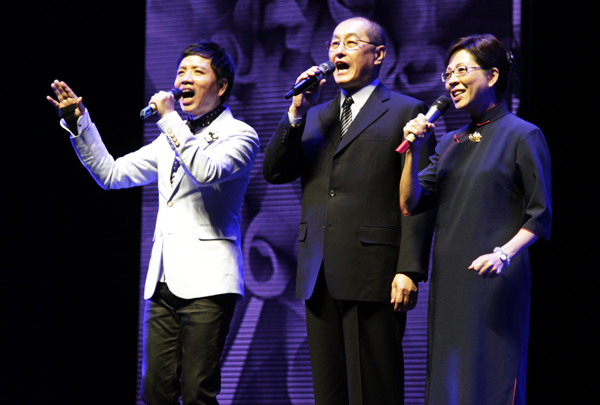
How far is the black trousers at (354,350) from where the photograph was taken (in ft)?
6.38

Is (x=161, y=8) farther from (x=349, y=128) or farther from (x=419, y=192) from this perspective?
(x=419, y=192)

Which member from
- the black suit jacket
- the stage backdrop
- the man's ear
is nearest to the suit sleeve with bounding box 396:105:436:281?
the black suit jacket

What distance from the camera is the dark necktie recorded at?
217cm

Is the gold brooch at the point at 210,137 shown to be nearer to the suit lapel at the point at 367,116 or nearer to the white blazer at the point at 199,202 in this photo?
the white blazer at the point at 199,202

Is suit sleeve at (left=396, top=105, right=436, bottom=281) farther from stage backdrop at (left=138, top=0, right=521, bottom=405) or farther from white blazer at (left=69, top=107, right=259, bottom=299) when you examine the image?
stage backdrop at (left=138, top=0, right=521, bottom=405)

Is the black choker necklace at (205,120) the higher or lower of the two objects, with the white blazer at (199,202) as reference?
higher

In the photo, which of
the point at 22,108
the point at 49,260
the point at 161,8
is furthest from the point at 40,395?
the point at 161,8

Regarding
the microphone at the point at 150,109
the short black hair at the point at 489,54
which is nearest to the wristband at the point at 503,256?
the short black hair at the point at 489,54

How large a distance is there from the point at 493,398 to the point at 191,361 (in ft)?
3.08

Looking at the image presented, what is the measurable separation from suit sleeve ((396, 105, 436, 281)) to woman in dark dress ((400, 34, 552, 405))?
0.03 m

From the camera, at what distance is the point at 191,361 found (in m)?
2.11

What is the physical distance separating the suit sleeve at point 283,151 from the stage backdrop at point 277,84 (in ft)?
3.24

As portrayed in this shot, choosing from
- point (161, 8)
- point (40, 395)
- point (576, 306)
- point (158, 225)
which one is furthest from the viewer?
point (161, 8)

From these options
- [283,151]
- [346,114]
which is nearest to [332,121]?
[346,114]
